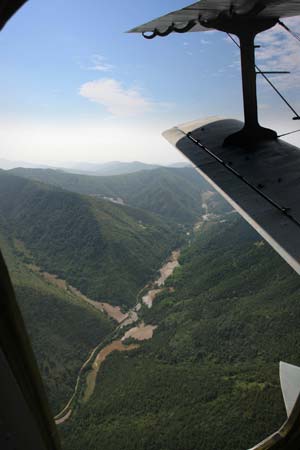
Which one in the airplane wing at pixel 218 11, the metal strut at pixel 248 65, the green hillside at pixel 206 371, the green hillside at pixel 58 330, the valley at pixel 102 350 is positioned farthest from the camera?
the green hillside at pixel 58 330

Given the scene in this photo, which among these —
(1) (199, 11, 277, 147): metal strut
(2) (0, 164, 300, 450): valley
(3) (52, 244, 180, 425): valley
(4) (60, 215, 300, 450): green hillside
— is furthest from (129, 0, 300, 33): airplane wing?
(3) (52, 244, 180, 425): valley

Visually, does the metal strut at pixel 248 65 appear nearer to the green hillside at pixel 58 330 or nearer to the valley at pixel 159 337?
the valley at pixel 159 337

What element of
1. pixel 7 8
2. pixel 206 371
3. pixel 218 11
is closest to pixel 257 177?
pixel 218 11

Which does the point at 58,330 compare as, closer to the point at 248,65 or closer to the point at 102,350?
the point at 102,350

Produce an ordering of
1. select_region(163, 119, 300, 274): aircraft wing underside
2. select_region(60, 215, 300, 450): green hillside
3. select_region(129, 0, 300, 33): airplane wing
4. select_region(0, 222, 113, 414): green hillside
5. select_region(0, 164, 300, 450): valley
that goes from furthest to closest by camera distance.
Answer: select_region(0, 222, 113, 414): green hillside → select_region(0, 164, 300, 450): valley → select_region(60, 215, 300, 450): green hillside → select_region(129, 0, 300, 33): airplane wing → select_region(163, 119, 300, 274): aircraft wing underside

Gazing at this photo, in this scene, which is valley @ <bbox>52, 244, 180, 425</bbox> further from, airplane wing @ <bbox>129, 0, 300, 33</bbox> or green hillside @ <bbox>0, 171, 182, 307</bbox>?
airplane wing @ <bbox>129, 0, 300, 33</bbox>

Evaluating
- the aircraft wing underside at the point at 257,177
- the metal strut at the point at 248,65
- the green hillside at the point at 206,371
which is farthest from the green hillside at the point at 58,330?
the metal strut at the point at 248,65
